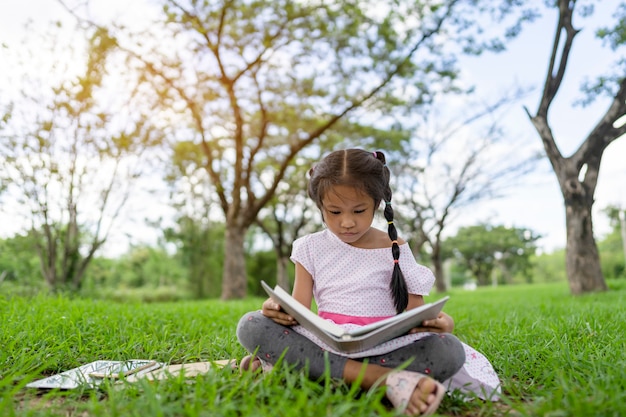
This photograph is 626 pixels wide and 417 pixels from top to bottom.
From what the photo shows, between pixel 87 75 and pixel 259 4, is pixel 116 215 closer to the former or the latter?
pixel 87 75

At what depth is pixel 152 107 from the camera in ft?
33.1

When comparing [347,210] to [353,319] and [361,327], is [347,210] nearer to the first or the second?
[353,319]

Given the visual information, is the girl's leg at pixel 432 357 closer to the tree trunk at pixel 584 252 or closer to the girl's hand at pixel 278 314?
the girl's hand at pixel 278 314

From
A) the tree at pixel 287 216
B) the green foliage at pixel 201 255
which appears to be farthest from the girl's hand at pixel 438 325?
the green foliage at pixel 201 255

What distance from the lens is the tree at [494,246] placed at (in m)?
31.8

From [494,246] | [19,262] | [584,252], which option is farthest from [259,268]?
[494,246]

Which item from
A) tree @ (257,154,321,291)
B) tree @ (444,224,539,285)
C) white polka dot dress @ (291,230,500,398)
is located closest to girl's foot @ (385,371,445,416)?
white polka dot dress @ (291,230,500,398)

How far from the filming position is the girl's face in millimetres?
2148

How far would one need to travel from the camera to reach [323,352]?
204 cm

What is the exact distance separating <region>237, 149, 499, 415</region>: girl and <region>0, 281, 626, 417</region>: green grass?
10cm

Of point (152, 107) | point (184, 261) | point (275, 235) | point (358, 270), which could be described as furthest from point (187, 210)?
point (358, 270)

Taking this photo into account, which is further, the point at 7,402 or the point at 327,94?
the point at 327,94

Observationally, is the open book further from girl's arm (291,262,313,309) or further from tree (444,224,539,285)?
tree (444,224,539,285)

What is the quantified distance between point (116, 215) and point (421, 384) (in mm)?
8993
